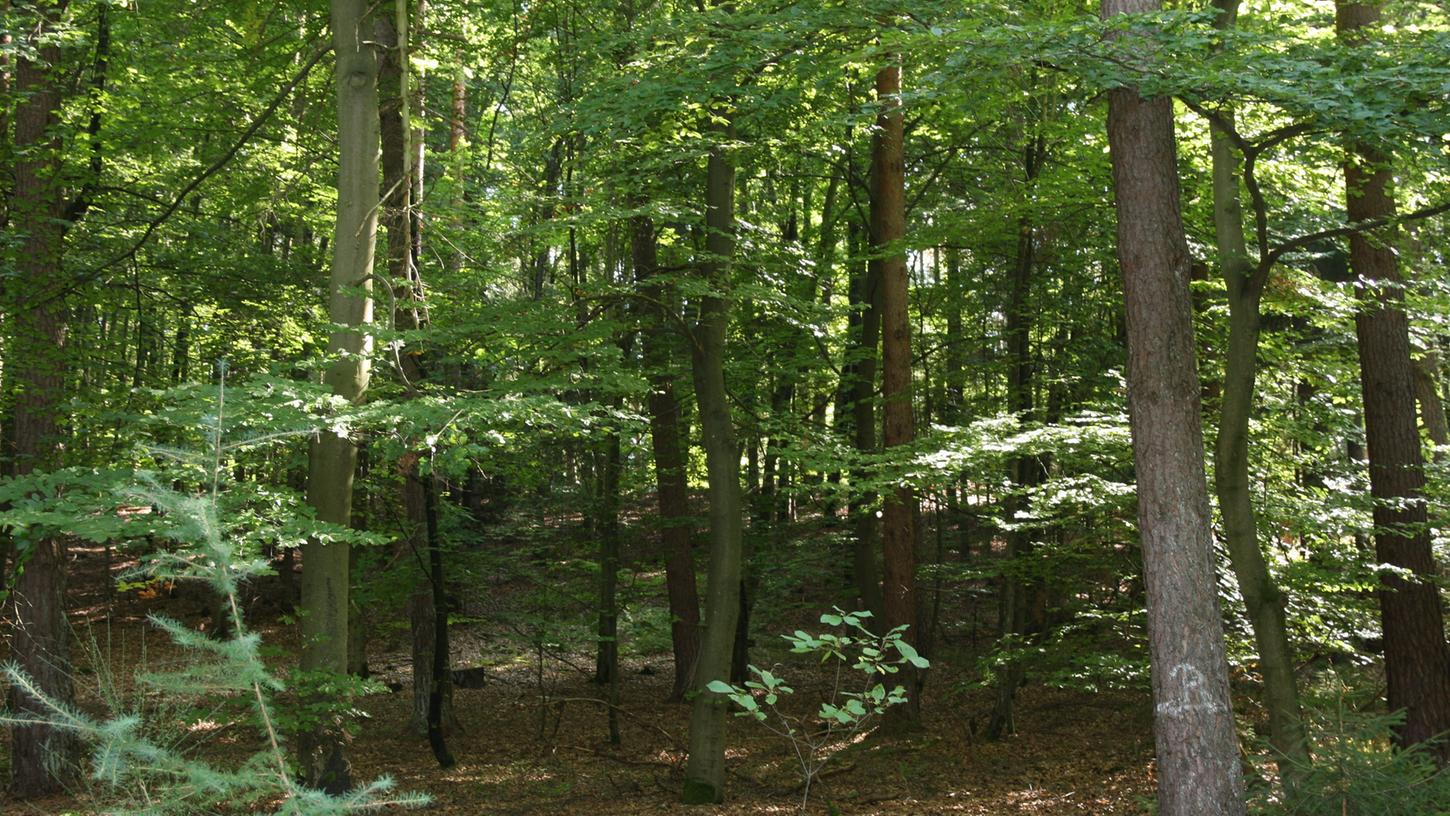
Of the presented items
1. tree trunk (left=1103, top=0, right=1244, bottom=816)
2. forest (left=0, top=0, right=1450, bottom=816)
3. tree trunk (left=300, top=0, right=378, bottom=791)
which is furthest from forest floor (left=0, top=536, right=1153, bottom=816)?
tree trunk (left=1103, top=0, right=1244, bottom=816)

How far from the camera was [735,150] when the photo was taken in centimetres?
929

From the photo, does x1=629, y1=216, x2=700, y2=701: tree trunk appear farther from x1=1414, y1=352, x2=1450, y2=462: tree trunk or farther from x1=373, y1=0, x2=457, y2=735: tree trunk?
x1=1414, y1=352, x2=1450, y2=462: tree trunk

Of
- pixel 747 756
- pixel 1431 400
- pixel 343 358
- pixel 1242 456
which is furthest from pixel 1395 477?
pixel 343 358

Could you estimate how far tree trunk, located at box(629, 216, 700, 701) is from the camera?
1192 centimetres

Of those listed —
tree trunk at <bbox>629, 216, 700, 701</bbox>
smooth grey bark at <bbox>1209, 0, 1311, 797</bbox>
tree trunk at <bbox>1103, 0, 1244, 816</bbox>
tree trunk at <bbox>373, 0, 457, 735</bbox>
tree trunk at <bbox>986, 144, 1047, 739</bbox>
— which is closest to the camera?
tree trunk at <bbox>1103, 0, 1244, 816</bbox>

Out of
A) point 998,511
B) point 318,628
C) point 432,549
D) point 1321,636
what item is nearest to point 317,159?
point 432,549

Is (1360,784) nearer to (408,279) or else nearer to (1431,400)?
(408,279)

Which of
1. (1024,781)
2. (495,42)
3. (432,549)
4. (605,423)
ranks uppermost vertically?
(495,42)

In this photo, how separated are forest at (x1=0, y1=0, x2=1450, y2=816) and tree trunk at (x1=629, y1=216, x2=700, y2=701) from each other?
66mm

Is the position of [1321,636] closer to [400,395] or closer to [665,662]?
[400,395]

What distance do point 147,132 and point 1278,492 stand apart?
10638mm

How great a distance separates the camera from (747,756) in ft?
38.0

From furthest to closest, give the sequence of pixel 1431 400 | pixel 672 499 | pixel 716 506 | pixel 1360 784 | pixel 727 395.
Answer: pixel 672 499 → pixel 1431 400 → pixel 727 395 → pixel 716 506 → pixel 1360 784

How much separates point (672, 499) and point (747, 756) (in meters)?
3.33
